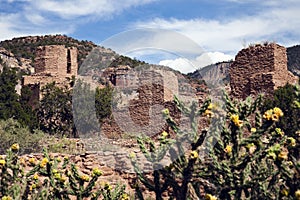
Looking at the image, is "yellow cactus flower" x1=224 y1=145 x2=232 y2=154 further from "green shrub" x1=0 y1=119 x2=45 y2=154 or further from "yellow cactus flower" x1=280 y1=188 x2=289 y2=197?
"green shrub" x1=0 y1=119 x2=45 y2=154

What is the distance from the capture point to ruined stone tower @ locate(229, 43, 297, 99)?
49.9ft

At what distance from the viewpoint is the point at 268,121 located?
15.0 feet

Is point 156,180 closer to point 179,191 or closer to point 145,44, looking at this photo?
point 179,191

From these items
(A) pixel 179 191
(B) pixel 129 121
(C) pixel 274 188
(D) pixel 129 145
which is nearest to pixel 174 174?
(A) pixel 179 191

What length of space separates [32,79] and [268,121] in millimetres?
21174

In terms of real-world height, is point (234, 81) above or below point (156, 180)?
above

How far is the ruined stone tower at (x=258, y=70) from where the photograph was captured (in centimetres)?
1522

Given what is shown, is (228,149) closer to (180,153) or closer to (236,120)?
(236,120)

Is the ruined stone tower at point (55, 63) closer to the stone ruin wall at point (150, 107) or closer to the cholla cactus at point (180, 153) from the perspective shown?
the stone ruin wall at point (150, 107)

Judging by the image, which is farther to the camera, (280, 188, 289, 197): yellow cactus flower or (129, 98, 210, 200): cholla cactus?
(129, 98, 210, 200): cholla cactus

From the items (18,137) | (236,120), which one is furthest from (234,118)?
(18,137)

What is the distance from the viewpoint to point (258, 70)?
1557 cm

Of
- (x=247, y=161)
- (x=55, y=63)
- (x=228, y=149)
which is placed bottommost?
(x=247, y=161)

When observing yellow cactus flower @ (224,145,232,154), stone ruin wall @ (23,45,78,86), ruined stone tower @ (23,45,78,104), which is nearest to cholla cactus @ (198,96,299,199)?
yellow cactus flower @ (224,145,232,154)
